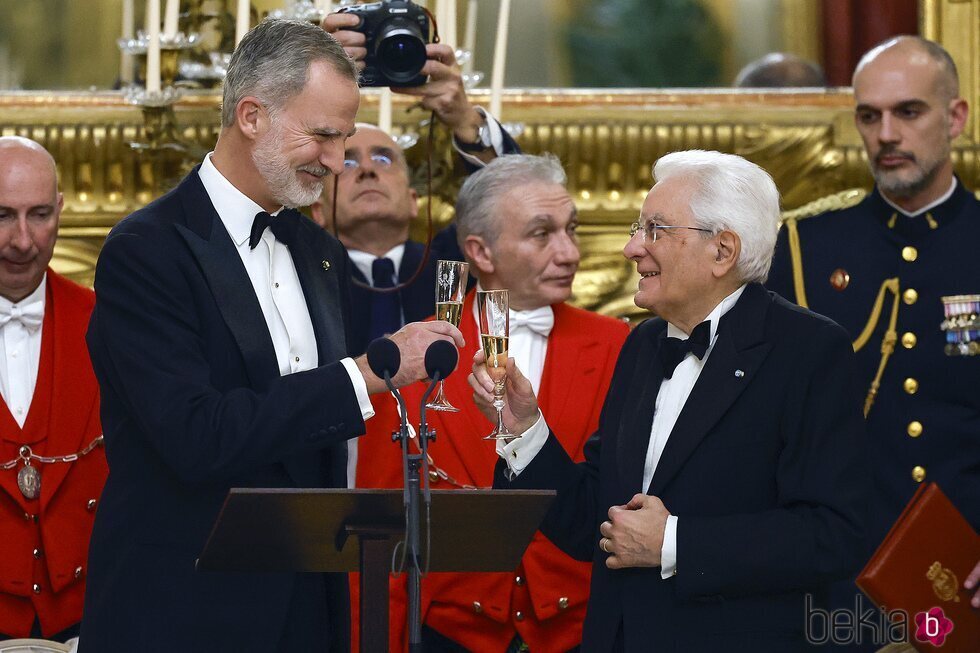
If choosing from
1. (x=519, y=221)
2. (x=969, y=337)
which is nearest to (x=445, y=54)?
(x=519, y=221)

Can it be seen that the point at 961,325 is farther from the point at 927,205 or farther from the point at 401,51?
the point at 401,51

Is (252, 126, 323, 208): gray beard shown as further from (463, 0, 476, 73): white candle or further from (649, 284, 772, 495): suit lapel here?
(463, 0, 476, 73): white candle

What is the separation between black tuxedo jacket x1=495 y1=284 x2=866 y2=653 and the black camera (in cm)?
124

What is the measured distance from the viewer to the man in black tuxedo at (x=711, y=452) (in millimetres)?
2779

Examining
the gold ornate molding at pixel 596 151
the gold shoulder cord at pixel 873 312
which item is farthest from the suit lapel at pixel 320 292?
the gold ornate molding at pixel 596 151

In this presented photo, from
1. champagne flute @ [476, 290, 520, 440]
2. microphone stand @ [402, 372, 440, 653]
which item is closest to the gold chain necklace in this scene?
champagne flute @ [476, 290, 520, 440]

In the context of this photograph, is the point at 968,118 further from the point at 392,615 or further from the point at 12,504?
the point at 12,504

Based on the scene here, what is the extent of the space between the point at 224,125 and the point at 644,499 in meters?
1.10

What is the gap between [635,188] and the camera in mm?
4508

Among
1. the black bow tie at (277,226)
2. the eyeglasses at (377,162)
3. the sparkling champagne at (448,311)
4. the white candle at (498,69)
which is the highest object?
the white candle at (498,69)

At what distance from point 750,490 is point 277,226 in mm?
1041

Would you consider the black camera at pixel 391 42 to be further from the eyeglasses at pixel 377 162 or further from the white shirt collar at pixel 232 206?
the white shirt collar at pixel 232 206

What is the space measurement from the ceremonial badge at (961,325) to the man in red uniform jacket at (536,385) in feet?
2.65

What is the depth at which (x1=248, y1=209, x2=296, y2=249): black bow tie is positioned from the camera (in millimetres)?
2973
